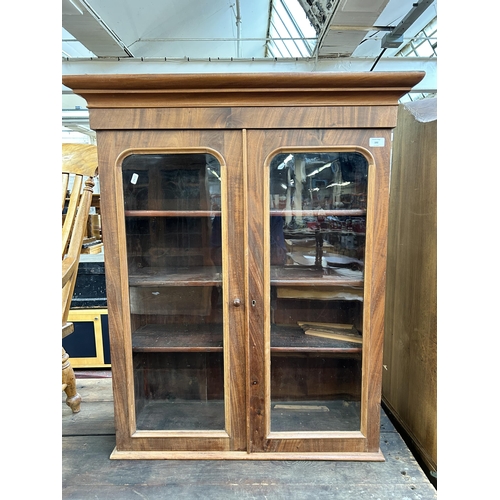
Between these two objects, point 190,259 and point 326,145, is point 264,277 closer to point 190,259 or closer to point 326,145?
point 190,259

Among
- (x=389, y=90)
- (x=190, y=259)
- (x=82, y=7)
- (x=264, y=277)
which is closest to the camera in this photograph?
(x=389, y=90)

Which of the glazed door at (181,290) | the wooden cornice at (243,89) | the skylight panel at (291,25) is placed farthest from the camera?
the skylight panel at (291,25)

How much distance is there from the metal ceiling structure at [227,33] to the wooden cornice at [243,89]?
1227 mm

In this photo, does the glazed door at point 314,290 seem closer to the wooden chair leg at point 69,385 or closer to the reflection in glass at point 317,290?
the reflection in glass at point 317,290

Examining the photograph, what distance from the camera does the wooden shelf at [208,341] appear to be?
119 centimetres

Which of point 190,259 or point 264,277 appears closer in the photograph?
point 264,277

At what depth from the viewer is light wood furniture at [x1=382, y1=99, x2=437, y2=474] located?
1.17 m

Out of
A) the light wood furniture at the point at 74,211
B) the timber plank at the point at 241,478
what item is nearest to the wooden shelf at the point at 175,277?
the light wood furniture at the point at 74,211

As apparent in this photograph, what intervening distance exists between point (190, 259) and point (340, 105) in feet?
2.83

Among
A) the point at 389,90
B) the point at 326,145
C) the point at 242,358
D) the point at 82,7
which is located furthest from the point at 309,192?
the point at 82,7

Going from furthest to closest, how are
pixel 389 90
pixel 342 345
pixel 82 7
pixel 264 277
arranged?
pixel 82 7 < pixel 342 345 < pixel 264 277 < pixel 389 90

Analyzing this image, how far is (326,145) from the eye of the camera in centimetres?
105

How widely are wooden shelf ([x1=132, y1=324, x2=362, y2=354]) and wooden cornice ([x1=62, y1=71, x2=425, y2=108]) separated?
88 cm

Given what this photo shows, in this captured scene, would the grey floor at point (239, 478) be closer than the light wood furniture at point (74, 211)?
Yes
